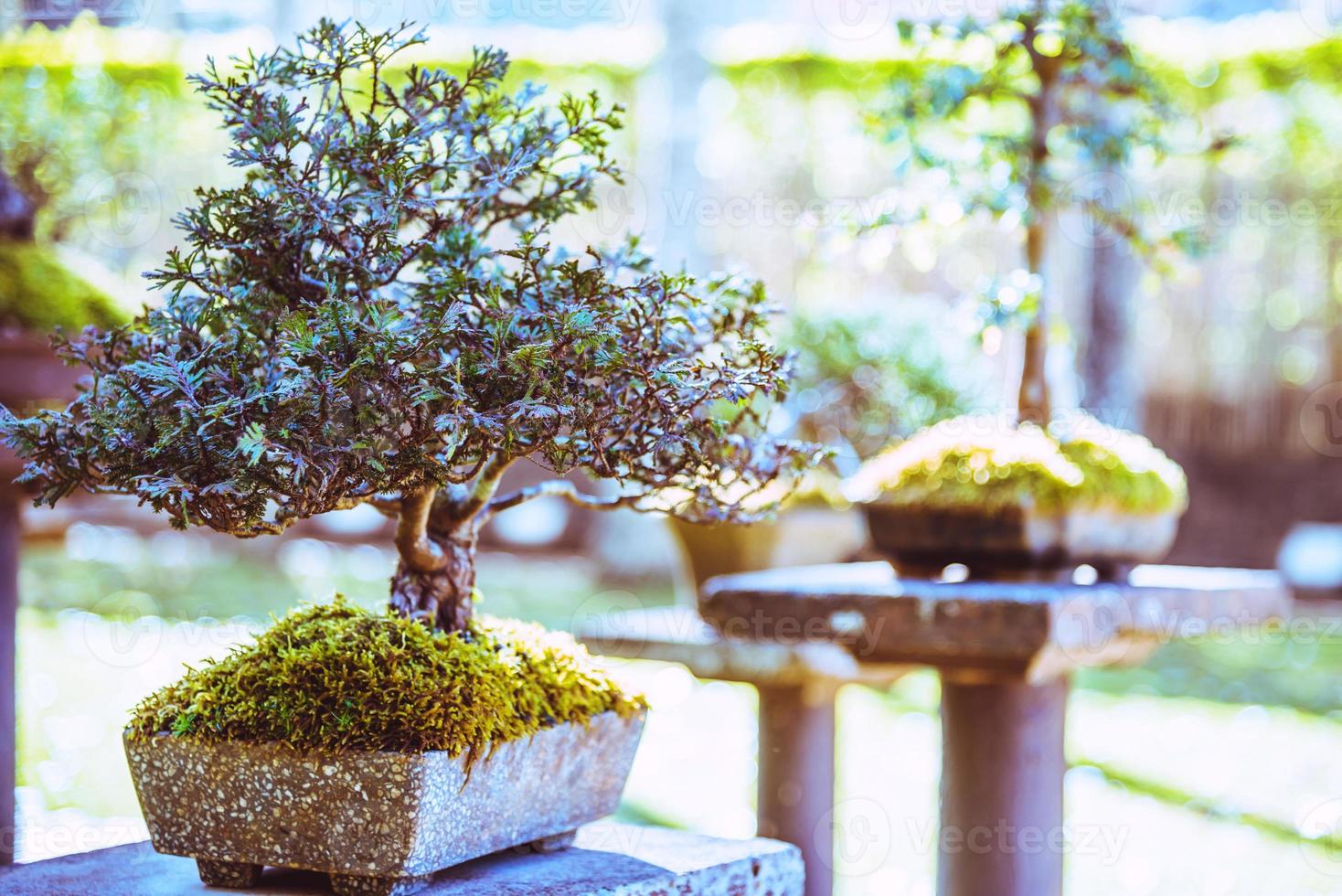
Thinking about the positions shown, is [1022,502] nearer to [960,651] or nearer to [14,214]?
[960,651]

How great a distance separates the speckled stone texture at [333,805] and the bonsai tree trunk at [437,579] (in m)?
0.25

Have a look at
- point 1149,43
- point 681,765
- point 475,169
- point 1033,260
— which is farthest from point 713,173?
point 475,169

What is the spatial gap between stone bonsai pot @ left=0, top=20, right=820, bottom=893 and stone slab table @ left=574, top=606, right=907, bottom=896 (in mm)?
1153

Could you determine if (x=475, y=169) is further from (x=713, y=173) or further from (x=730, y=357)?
(x=713, y=173)

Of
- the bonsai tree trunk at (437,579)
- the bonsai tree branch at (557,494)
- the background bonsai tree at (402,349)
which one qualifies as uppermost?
the background bonsai tree at (402,349)

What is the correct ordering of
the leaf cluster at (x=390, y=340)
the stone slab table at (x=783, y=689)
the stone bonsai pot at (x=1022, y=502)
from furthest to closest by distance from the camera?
the stone slab table at (x=783, y=689), the stone bonsai pot at (x=1022, y=502), the leaf cluster at (x=390, y=340)

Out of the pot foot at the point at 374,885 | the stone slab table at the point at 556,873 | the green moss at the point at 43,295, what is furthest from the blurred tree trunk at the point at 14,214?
the pot foot at the point at 374,885

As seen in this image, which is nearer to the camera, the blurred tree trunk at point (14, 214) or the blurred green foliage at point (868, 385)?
the blurred tree trunk at point (14, 214)

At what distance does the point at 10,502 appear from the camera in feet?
11.5

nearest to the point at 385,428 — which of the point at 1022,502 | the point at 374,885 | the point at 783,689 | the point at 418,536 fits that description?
the point at 418,536

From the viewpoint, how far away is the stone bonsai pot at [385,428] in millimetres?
1566

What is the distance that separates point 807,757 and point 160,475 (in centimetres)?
226

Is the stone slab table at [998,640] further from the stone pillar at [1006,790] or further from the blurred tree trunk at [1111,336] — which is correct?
the blurred tree trunk at [1111,336]

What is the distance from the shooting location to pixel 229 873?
1725mm
